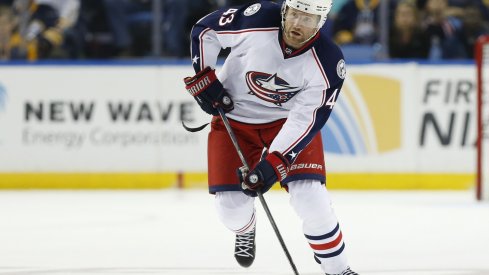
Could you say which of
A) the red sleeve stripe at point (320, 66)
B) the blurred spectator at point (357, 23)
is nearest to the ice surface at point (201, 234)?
the red sleeve stripe at point (320, 66)

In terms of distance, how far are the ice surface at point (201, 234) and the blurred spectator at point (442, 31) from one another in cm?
127

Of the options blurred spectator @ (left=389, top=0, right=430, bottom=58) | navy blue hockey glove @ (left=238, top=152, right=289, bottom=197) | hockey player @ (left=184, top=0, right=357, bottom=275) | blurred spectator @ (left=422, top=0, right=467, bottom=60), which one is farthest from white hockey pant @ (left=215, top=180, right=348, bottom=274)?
blurred spectator @ (left=422, top=0, right=467, bottom=60)

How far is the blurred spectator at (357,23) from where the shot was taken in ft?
29.5

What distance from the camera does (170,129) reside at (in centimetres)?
880

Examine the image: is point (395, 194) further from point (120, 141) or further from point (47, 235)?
point (47, 235)

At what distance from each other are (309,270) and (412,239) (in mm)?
1249

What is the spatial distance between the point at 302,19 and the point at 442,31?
5113 millimetres

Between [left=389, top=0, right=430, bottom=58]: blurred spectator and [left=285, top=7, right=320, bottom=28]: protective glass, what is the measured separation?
484 centimetres

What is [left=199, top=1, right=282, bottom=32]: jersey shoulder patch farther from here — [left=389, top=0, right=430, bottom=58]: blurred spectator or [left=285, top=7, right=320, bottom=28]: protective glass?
[left=389, top=0, right=430, bottom=58]: blurred spectator

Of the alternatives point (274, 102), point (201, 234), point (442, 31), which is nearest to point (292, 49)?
point (274, 102)

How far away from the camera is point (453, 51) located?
9.12 meters

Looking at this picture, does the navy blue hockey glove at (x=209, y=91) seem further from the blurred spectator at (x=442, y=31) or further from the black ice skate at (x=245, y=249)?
the blurred spectator at (x=442, y=31)

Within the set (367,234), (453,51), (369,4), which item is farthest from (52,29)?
(367,234)

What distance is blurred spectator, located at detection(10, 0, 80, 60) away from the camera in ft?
30.1
